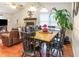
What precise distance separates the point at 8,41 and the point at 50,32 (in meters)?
0.79

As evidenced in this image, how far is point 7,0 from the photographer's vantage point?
2.31 metres

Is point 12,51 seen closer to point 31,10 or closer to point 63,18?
point 31,10

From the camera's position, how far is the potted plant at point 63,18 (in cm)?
242

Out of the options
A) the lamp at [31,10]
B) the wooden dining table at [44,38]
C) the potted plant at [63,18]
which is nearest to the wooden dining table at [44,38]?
the wooden dining table at [44,38]

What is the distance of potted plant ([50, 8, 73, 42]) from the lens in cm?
242

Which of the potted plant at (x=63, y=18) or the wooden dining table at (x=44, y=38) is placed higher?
the potted plant at (x=63, y=18)

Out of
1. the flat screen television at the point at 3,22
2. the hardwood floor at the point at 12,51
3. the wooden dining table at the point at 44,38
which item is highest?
Result: the flat screen television at the point at 3,22

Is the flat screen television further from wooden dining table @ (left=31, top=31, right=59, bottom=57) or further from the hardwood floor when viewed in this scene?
wooden dining table @ (left=31, top=31, right=59, bottom=57)

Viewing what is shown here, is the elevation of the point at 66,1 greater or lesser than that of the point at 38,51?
greater

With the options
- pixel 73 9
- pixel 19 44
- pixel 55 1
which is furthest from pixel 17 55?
pixel 73 9

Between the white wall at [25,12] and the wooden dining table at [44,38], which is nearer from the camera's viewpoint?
the white wall at [25,12]

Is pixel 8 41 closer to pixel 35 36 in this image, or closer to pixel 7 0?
pixel 35 36

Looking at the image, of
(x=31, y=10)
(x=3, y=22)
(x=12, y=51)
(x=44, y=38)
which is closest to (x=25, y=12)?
(x=31, y=10)

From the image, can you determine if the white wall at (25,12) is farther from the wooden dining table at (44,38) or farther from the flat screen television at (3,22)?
the wooden dining table at (44,38)
